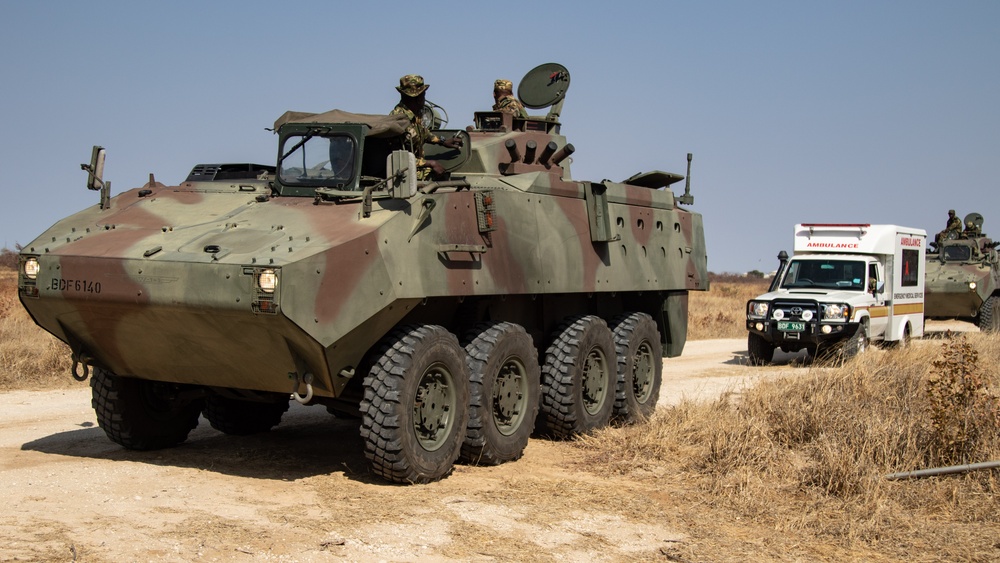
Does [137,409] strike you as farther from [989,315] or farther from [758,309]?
[989,315]

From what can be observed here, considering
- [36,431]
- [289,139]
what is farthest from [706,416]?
[36,431]

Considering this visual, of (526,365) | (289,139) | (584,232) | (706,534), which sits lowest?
(706,534)

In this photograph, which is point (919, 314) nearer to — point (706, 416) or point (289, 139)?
point (706, 416)

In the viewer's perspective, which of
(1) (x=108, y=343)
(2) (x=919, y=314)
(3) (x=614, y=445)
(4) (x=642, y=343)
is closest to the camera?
(1) (x=108, y=343)

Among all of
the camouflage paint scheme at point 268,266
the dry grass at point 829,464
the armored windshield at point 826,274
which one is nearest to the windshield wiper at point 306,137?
the camouflage paint scheme at point 268,266

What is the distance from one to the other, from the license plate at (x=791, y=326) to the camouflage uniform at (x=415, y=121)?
8872mm

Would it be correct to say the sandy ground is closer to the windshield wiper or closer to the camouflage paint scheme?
the camouflage paint scheme

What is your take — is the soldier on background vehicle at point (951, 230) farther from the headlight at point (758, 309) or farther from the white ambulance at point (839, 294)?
the headlight at point (758, 309)

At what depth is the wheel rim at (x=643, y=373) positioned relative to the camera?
10.9 m

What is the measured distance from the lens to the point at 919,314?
19281 millimetres

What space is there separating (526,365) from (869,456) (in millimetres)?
2586

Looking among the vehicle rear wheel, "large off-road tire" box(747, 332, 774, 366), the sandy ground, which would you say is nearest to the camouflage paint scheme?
the sandy ground

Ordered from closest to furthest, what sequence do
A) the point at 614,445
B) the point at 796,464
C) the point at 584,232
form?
the point at 796,464
the point at 614,445
the point at 584,232

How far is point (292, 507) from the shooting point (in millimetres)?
6824
